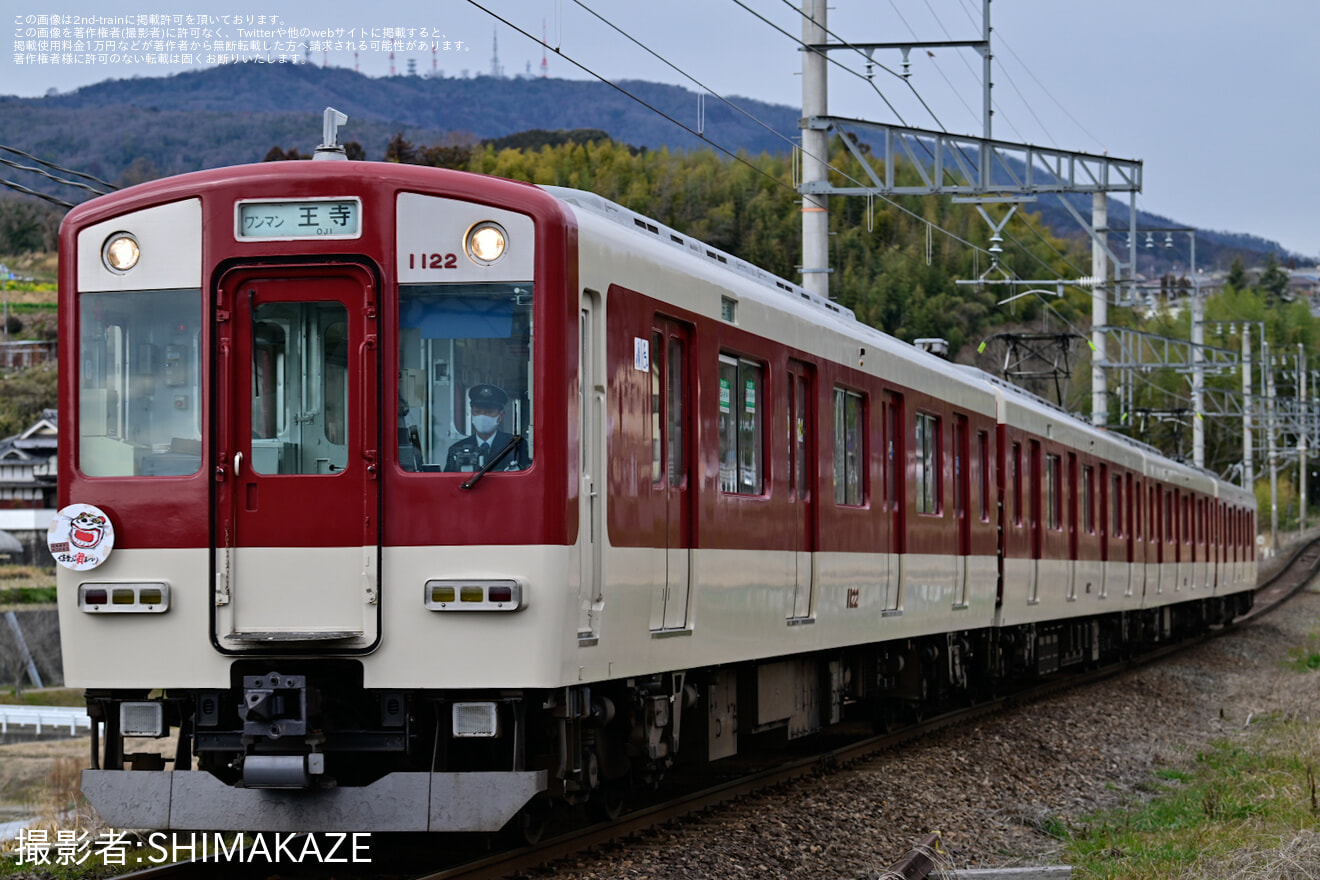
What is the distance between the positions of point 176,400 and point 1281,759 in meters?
9.07

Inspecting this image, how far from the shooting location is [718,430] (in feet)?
30.6

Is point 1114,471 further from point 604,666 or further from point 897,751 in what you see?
point 604,666

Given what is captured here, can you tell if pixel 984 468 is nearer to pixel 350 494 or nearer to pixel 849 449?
pixel 849 449

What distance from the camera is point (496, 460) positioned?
721 centimetres

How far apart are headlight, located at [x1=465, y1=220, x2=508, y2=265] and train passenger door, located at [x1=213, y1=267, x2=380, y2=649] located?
449 millimetres

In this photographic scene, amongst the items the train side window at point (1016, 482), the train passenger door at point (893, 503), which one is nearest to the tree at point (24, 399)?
the train side window at point (1016, 482)

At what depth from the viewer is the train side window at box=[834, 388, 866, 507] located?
11.5 m

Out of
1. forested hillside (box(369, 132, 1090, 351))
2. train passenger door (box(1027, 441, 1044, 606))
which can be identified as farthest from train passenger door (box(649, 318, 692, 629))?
forested hillside (box(369, 132, 1090, 351))

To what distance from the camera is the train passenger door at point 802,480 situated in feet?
34.6

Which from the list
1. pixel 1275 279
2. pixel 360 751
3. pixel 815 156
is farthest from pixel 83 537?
pixel 1275 279

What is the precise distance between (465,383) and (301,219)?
101 cm

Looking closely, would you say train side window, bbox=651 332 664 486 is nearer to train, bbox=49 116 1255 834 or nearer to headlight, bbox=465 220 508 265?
train, bbox=49 116 1255 834

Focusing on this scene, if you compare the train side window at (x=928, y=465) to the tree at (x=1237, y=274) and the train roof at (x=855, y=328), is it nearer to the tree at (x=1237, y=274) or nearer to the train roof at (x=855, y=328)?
the train roof at (x=855, y=328)

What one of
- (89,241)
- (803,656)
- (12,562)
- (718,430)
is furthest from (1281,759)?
(12,562)
